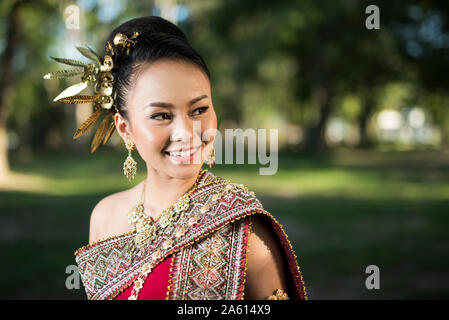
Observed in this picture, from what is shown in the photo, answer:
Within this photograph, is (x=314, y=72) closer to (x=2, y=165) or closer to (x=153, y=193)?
(x=2, y=165)

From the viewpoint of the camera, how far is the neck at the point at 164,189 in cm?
187

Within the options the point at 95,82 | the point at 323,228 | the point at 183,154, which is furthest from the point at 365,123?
the point at 183,154

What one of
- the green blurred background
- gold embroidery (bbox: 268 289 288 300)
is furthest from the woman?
the green blurred background

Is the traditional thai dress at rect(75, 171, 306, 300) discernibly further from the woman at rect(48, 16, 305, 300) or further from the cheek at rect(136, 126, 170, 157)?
the cheek at rect(136, 126, 170, 157)

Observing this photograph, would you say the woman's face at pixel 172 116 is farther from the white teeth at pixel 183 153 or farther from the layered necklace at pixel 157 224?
the layered necklace at pixel 157 224

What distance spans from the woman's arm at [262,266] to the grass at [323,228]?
417 cm

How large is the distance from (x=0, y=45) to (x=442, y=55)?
21198 mm

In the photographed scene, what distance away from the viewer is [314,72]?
1030 inches

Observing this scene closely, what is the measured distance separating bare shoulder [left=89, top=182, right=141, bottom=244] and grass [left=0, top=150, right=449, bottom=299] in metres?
3.83

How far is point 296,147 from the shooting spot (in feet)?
110

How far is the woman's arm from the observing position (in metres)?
1.70

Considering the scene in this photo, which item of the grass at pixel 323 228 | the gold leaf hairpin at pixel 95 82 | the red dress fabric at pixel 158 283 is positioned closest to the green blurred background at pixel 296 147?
the grass at pixel 323 228

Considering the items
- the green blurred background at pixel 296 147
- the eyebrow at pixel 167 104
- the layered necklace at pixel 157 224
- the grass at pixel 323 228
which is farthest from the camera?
the green blurred background at pixel 296 147
